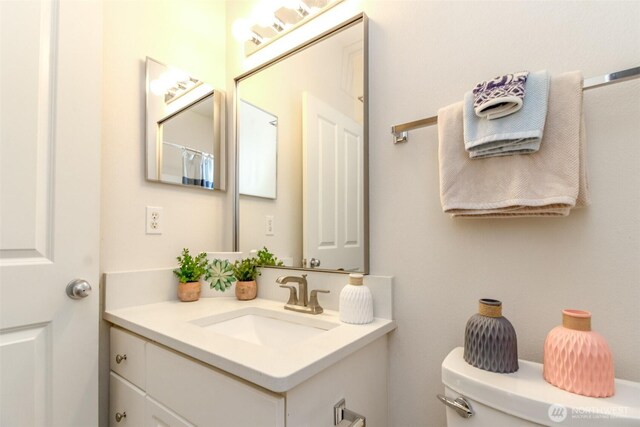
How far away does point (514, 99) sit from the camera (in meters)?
0.68

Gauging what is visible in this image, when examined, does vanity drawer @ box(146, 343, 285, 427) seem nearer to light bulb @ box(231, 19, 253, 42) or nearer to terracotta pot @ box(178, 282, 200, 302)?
terracotta pot @ box(178, 282, 200, 302)

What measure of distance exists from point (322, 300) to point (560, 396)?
70 centimetres

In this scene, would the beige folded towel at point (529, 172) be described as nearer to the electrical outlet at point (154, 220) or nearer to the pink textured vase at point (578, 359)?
the pink textured vase at point (578, 359)

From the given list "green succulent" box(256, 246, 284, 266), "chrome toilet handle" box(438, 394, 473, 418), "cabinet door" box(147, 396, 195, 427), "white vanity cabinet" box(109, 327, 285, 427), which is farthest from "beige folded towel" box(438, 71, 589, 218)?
"cabinet door" box(147, 396, 195, 427)

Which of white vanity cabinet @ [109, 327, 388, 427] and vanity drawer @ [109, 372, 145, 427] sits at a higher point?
white vanity cabinet @ [109, 327, 388, 427]

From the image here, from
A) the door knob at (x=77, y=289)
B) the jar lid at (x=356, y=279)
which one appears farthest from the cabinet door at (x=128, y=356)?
the jar lid at (x=356, y=279)

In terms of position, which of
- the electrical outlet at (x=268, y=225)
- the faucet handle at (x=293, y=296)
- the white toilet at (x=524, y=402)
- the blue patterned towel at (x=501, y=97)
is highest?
the blue patterned towel at (x=501, y=97)

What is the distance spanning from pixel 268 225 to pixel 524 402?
1059 mm

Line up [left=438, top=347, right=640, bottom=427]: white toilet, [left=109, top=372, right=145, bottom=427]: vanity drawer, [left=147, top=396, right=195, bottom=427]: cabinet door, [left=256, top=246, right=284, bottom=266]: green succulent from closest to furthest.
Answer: [left=438, top=347, right=640, bottom=427]: white toilet, [left=147, top=396, right=195, bottom=427]: cabinet door, [left=109, top=372, right=145, bottom=427]: vanity drawer, [left=256, top=246, right=284, bottom=266]: green succulent

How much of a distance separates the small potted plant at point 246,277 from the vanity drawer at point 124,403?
1.52 ft

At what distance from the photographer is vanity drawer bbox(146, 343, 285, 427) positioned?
1.99ft

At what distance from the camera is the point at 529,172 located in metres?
0.70

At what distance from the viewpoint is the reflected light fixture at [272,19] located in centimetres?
122

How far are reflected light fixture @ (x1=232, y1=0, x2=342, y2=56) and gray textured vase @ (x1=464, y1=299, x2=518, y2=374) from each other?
1.20 meters
